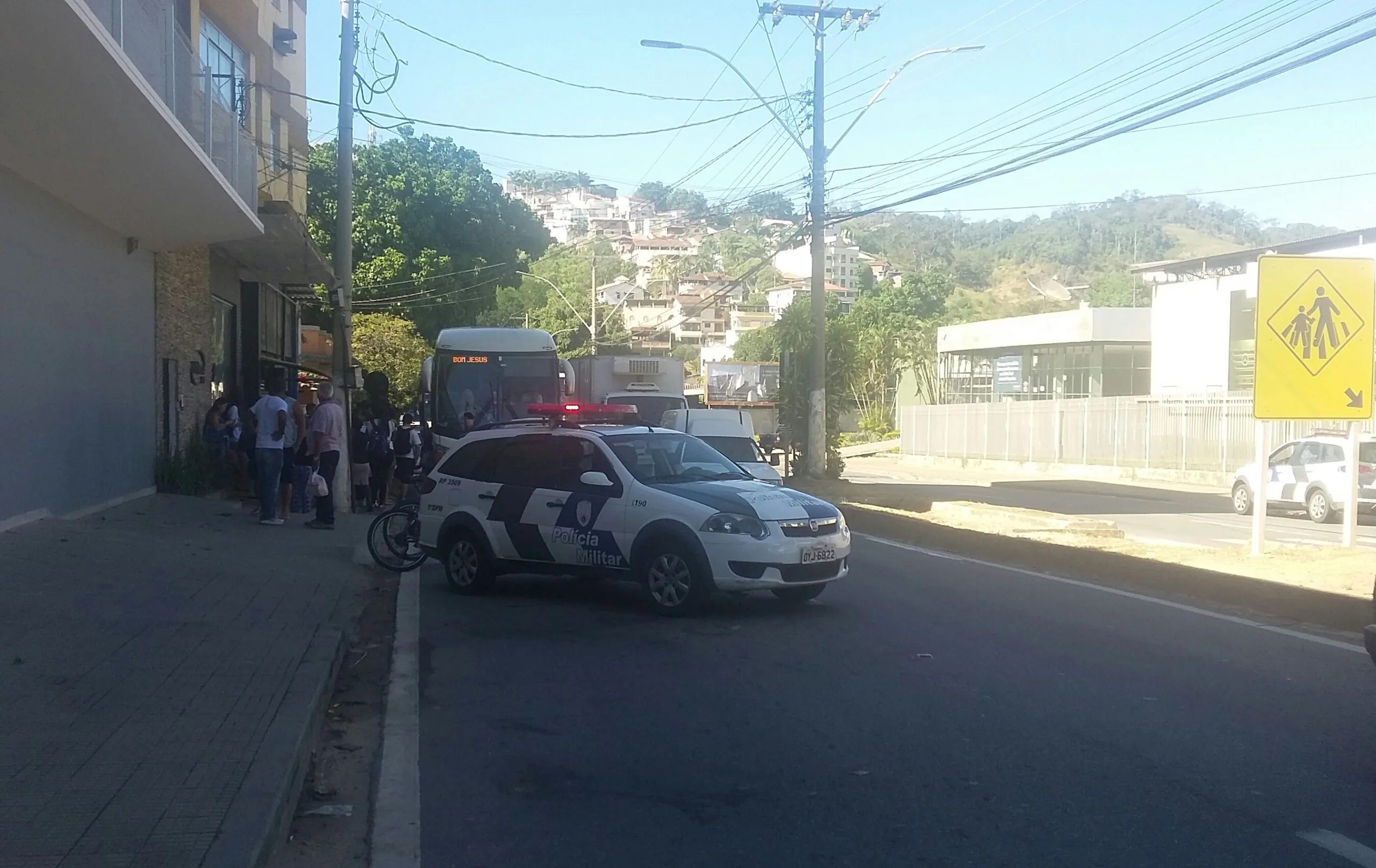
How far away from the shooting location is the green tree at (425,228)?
47.8 m

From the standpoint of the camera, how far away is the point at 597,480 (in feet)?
37.4

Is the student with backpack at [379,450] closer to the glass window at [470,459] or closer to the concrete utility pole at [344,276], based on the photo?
the concrete utility pole at [344,276]

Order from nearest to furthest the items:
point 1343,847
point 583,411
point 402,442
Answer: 1. point 1343,847
2. point 583,411
3. point 402,442

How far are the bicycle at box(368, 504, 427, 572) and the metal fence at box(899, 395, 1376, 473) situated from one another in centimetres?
2117

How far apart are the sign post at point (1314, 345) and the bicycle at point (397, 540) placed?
980cm

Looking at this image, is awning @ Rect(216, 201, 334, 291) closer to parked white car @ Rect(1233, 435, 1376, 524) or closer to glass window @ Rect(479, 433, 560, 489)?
glass window @ Rect(479, 433, 560, 489)

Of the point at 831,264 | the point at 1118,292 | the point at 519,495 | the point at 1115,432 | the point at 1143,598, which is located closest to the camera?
the point at 1143,598

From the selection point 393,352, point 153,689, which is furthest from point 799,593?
point 393,352

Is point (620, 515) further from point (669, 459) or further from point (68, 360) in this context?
point (68, 360)

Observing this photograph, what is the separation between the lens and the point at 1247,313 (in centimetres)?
4578

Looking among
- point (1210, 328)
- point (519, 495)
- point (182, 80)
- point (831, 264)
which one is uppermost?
point (831, 264)

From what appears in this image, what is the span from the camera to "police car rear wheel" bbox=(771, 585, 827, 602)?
10992 millimetres

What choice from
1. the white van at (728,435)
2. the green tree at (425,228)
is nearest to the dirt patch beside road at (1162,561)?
the white van at (728,435)

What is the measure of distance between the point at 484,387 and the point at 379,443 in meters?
3.55
